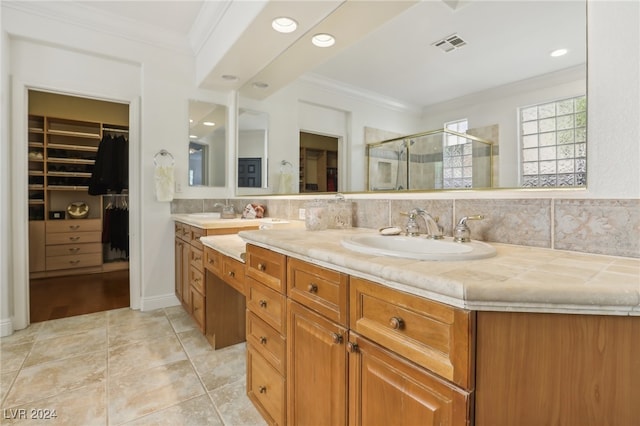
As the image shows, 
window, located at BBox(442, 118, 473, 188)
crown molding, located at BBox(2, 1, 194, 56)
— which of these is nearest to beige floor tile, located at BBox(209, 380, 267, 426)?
window, located at BBox(442, 118, 473, 188)

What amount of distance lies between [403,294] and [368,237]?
0.53m

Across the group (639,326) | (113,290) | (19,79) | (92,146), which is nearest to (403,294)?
(639,326)

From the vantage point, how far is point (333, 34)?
187cm

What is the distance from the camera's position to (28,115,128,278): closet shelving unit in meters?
3.93

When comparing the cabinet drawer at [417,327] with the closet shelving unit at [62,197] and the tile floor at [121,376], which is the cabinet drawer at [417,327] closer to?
the tile floor at [121,376]

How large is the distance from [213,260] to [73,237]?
3476 mm

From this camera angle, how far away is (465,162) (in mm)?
1277

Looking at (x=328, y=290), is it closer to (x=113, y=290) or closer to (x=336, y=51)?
(x=336, y=51)

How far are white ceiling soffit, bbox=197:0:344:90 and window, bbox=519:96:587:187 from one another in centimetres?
121

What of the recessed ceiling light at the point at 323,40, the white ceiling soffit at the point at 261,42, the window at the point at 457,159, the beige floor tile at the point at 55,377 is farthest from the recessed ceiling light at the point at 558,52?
the beige floor tile at the point at 55,377

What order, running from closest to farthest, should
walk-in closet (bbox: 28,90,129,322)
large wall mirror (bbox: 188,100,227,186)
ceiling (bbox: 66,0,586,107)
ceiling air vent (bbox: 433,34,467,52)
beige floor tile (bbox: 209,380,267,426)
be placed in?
ceiling (bbox: 66,0,586,107), ceiling air vent (bbox: 433,34,467,52), beige floor tile (bbox: 209,380,267,426), large wall mirror (bbox: 188,100,227,186), walk-in closet (bbox: 28,90,129,322)

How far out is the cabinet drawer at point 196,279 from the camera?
83.4 inches

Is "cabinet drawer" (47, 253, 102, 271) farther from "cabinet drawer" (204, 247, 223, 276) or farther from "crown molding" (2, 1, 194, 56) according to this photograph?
"cabinet drawer" (204, 247, 223, 276)

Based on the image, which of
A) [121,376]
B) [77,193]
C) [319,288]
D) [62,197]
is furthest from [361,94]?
[62,197]
